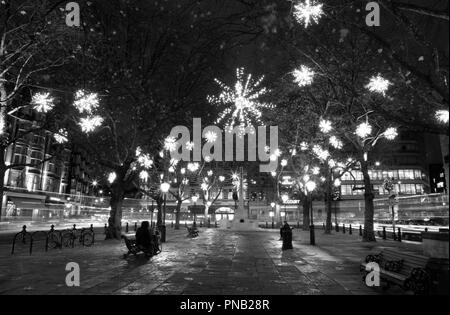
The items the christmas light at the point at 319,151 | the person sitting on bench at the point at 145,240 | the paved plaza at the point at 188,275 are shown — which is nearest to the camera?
the paved plaza at the point at 188,275

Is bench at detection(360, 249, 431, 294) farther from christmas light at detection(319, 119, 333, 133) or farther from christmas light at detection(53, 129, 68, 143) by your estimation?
christmas light at detection(53, 129, 68, 143)

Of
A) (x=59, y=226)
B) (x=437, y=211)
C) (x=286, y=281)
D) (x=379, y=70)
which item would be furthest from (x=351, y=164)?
(x=59, y=226)

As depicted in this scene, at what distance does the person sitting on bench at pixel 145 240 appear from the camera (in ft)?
50.9

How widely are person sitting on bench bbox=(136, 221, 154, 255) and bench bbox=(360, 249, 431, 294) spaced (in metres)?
8.68

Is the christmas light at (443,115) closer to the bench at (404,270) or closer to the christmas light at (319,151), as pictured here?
the bench at (404,270)

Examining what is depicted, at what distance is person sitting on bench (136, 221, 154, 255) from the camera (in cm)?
1552

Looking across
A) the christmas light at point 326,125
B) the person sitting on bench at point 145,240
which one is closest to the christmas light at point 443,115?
the christmas light at point 326,125

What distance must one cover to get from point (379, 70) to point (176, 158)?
23628mm

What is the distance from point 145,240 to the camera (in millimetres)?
15672

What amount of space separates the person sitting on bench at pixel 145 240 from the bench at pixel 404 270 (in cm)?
868

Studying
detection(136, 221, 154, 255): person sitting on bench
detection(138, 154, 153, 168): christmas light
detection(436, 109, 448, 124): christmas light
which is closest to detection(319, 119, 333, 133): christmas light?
detection(436, 109, 448, 124): christmas light

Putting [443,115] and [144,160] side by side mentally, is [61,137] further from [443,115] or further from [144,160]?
[443,115]

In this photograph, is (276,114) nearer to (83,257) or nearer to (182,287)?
(83,257)

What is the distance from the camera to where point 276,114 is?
30.5 meters
